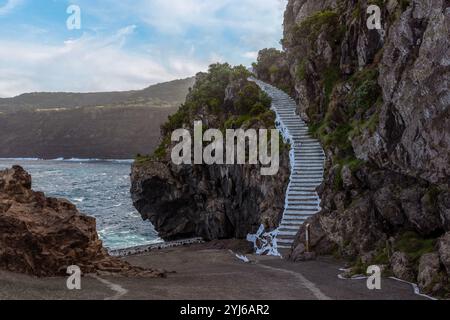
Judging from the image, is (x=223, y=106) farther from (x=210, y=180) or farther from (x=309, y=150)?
(x=309, y=150)

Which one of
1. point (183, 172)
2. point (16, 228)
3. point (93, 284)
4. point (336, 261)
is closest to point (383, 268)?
point (336, 261)

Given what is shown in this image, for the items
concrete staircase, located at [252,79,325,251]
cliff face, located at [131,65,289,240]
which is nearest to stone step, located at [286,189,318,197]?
concrete staircase, located at [252,79,325,251]

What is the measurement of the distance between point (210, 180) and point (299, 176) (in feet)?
38.8

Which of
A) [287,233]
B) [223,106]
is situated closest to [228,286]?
[287,233]

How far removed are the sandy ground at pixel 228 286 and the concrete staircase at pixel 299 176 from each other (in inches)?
281

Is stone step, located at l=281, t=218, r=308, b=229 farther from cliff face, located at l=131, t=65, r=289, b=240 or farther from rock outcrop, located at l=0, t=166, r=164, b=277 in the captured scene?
rock outcrop, located at l=0, t=166, r=164, b=277

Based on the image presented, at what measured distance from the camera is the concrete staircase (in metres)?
28.2

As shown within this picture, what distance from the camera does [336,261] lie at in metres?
21.5

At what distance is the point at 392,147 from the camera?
2031 cm

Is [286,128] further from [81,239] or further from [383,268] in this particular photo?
[81,239]

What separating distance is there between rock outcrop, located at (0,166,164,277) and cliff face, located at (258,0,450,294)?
9.69m

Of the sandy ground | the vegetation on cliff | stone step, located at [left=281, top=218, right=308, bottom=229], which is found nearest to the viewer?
the sandy ground

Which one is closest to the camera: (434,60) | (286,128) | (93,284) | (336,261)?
(93,284)
